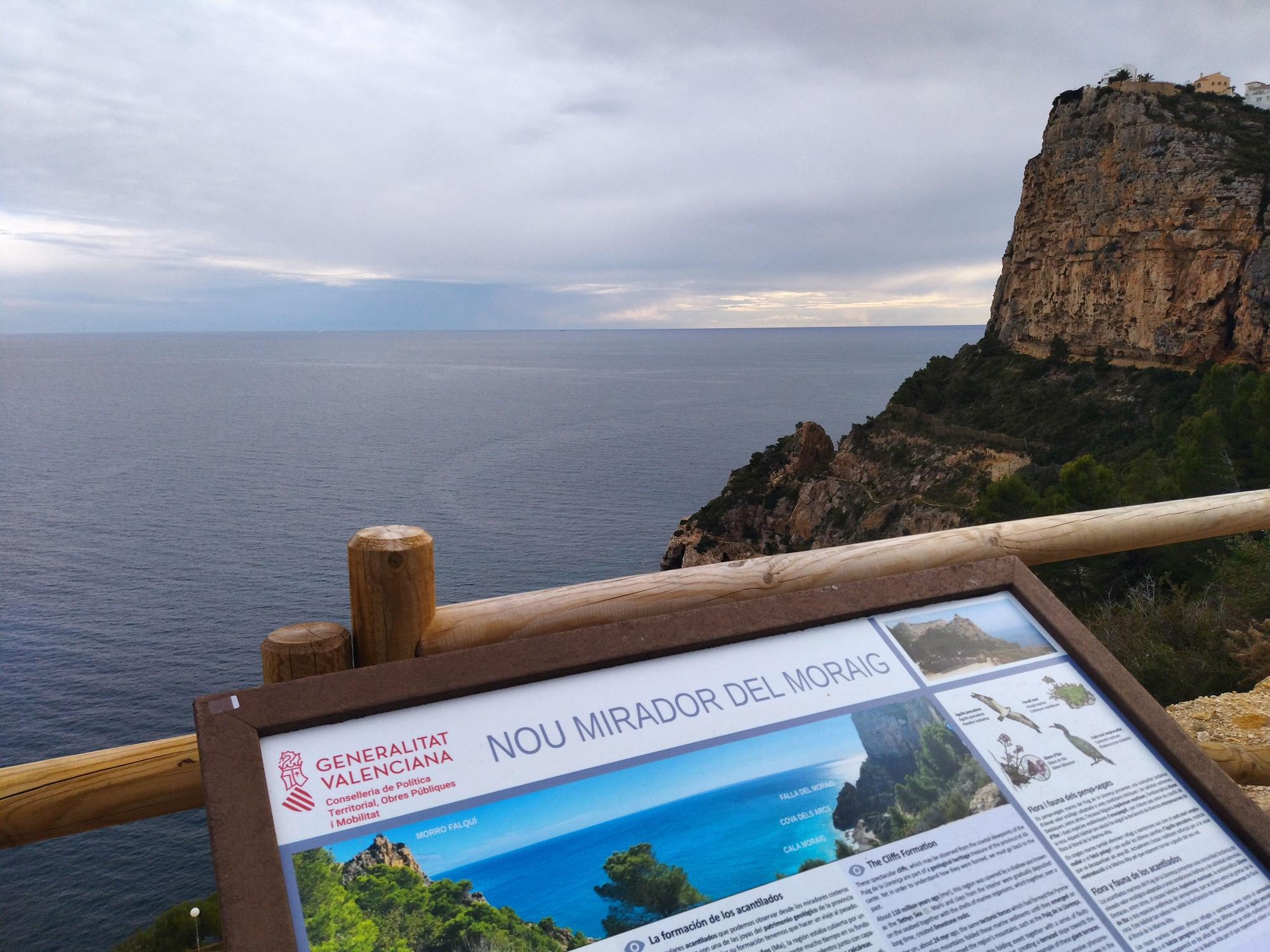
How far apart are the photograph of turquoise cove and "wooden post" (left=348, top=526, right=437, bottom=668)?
561 mm

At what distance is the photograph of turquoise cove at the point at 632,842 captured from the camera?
1.23 meters

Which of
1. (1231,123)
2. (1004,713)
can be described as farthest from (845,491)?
(1004,713)

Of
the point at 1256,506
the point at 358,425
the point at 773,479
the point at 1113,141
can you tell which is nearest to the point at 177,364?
the point at 358,425

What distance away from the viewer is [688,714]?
1550 millimetres

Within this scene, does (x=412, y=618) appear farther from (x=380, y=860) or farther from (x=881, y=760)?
(x=881, y=760)

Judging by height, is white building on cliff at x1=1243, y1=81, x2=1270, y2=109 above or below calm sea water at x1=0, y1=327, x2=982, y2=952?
above

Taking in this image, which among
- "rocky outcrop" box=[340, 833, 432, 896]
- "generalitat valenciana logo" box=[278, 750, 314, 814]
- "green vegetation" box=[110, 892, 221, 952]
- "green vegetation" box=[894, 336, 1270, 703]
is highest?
"generalitat valenciana logo" box=[278, 750, 314, 814]

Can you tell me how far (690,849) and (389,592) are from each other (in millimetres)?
807

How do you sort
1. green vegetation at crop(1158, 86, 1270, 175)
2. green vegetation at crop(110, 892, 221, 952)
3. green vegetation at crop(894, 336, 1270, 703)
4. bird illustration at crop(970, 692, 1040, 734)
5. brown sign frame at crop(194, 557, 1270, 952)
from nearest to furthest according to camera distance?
brown sign frame at crop(194, 557, 1270, 952), bird illustration at crop(970, 692, 1040, 734), green vegetation at crop(894, 336, 1270, 703), green vegetation at crop(110, 892, 221, 952), green vegetation at crop(1158, 86, 1270, 175)

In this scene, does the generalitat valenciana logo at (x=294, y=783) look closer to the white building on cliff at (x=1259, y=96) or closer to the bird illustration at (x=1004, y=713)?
the bird illustration at (x=1004, y=713)

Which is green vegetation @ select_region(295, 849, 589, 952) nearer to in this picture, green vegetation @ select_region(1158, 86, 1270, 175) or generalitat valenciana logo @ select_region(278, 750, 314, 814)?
generalitat valenciana logo @ select_region(278, 750, 314, 814)

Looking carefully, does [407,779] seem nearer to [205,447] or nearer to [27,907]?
[27,907]

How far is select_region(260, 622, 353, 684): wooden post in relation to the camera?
1.67m

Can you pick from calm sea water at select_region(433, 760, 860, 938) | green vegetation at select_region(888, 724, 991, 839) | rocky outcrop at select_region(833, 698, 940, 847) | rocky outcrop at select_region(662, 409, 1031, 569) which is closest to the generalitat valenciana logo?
calm sea water at select_region(433, 760, 860, 938)
